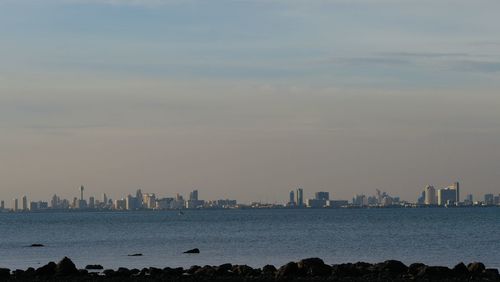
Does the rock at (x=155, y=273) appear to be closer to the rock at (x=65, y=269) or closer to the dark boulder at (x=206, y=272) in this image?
the dark boulder at (x=206, y=272)

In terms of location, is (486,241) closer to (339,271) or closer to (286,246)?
(286,246)

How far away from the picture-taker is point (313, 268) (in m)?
51.9

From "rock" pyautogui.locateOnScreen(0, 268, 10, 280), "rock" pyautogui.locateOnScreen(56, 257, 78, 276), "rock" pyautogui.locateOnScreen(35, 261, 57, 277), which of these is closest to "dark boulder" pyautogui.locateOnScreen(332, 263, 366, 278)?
"rock" pyautogui.locateOnScreen(56, 257, 78, 276)

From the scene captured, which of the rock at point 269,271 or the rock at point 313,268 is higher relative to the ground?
the rock at point 313,268

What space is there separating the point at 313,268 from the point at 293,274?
1.70 meters

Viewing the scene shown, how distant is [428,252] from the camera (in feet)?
266

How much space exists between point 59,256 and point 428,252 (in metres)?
27.3

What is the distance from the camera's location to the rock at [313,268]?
51312 millimetres

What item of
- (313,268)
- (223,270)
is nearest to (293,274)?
(313,268)

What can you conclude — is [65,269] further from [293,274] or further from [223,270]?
[293,274]

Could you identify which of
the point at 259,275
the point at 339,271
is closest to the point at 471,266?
the point at 339,271

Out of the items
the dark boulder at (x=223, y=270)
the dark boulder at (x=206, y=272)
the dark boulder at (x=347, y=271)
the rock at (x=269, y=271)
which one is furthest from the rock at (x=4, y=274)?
the dark boulder at (x=347, y=271)

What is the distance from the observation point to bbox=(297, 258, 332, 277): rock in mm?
51312

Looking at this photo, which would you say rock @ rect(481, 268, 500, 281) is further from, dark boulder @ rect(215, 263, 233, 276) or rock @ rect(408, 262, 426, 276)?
dark boulder @ rect(215, 263, 233, 276)
